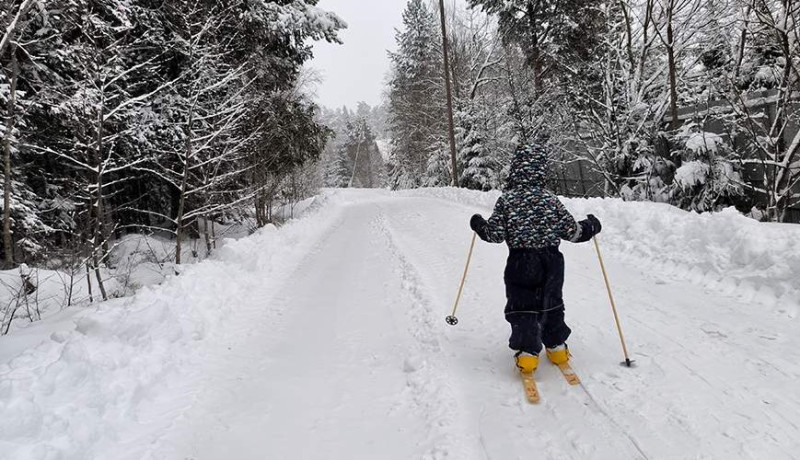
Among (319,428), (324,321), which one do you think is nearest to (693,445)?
(319,428)

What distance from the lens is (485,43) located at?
1131 inches

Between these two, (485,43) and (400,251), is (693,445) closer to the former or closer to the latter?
(400,251)

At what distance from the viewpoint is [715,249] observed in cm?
575

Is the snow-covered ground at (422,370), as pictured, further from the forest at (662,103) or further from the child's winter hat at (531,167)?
the forest at (662,103)

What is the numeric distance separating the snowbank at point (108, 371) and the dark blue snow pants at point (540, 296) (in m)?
3.01

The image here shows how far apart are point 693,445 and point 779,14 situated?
28.5 feet

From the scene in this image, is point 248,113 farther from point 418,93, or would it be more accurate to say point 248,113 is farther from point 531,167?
point 418,93

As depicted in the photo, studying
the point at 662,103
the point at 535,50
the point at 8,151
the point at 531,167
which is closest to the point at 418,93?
the point at 535,50

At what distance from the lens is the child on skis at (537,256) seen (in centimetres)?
391

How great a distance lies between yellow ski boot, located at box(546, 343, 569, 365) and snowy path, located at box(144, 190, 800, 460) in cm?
11

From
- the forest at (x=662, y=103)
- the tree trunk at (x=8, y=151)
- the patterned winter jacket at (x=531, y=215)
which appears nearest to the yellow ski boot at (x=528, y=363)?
the patterned winter jacket at (x=531, y=215)

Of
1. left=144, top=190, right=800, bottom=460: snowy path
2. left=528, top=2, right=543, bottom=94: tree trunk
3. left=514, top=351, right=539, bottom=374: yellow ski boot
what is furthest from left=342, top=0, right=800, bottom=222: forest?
left=514, top=351, right=539, bottom=374: yellow ski boot

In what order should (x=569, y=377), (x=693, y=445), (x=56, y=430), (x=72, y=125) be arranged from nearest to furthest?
(x=693, y=445) < (x=56, y=430) < (x=569, y=377) < (x=72, y=125)

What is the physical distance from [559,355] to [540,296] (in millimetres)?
541
